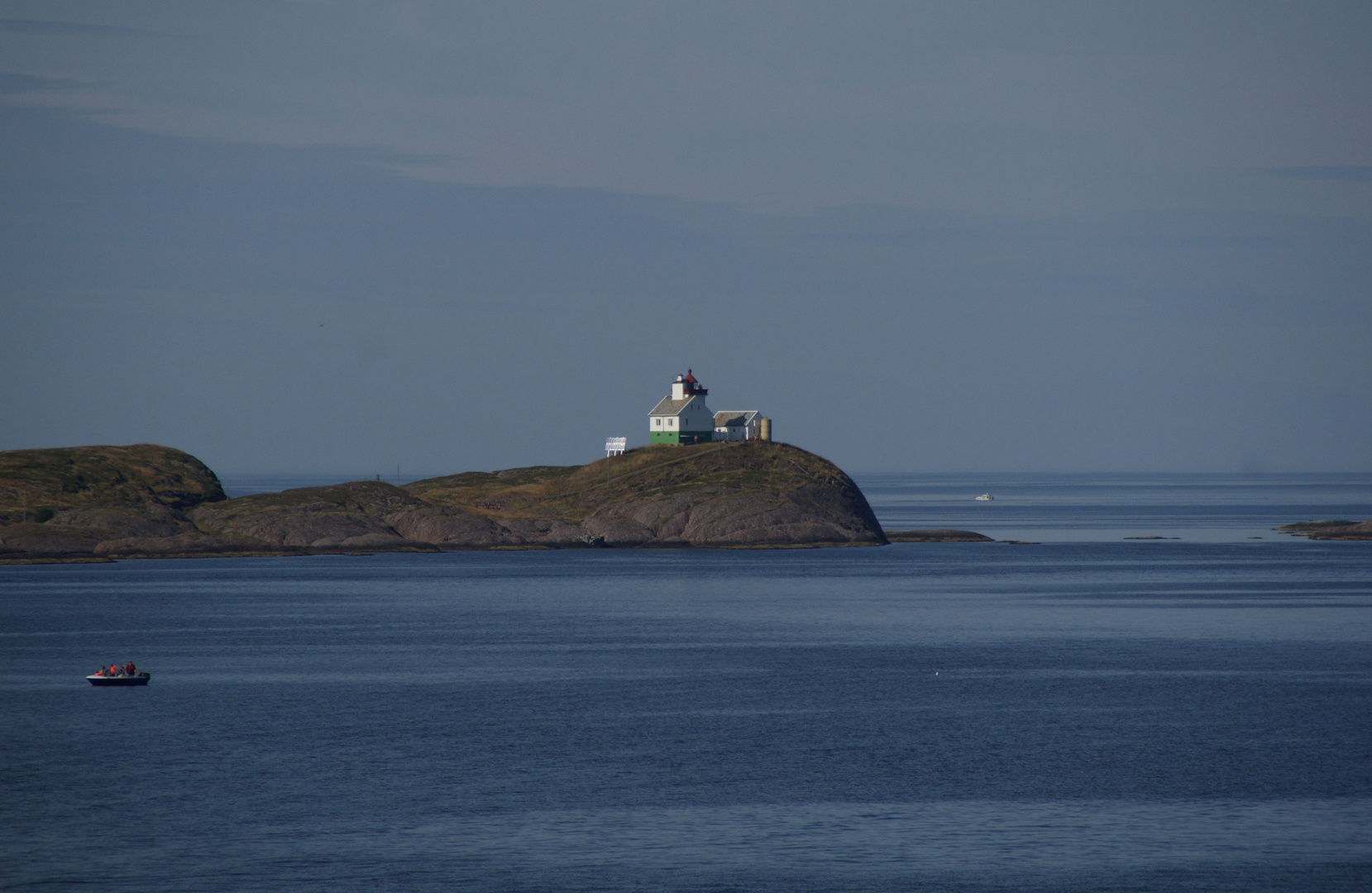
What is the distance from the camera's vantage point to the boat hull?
6725cm

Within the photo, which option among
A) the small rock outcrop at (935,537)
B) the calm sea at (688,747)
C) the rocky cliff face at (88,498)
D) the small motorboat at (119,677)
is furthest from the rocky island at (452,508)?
the small motorboat at (119,677)

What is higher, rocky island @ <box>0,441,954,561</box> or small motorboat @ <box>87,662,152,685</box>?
rocky island @ <box>0,441,954,561</box>

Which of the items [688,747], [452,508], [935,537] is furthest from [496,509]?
[688,747]

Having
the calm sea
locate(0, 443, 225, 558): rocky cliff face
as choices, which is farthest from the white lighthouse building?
the calm sea

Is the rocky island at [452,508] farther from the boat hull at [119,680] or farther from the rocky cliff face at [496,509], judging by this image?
the boat hull at [119,680]

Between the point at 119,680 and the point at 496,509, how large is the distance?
113707 millimetres

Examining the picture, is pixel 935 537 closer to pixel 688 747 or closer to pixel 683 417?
pixel 683 417

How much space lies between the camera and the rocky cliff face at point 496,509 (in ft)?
534

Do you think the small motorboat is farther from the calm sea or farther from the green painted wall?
the green painted wall

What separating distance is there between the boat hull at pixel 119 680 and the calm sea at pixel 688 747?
1264 millimetres

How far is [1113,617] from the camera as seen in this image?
10394 cm

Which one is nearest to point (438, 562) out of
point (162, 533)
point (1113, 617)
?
point (162, 533)

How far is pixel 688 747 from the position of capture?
52656 millimetres

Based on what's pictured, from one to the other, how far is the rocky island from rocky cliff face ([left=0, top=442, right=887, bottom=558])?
6.7 inches
